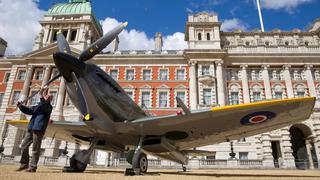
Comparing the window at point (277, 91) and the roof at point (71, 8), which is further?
the roof at point (71, 8)

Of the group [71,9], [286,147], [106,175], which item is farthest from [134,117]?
[71,9]

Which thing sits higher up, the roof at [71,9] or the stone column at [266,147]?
the roof at [71,9]

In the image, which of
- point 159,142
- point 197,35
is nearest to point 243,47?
point 197,35

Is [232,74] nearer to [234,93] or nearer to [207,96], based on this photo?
[234,93]

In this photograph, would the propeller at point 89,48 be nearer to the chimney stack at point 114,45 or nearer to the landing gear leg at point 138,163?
the landing gear leg at point 138,163

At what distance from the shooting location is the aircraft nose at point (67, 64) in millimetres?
8359

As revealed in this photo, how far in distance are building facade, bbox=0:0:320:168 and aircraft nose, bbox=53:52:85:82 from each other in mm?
21144

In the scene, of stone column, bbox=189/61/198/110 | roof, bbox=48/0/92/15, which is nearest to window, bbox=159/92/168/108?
stone column, bbox=189/61/198/110

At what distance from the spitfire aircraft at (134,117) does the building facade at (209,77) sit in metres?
18.9

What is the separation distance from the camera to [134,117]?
10.5m

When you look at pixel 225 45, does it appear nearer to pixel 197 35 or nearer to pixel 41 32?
pixel 197 35

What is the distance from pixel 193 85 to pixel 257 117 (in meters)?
23.2

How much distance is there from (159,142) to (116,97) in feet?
8.57

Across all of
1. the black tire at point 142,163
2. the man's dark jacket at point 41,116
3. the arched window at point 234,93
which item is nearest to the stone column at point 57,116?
the arched window at point 234,93
